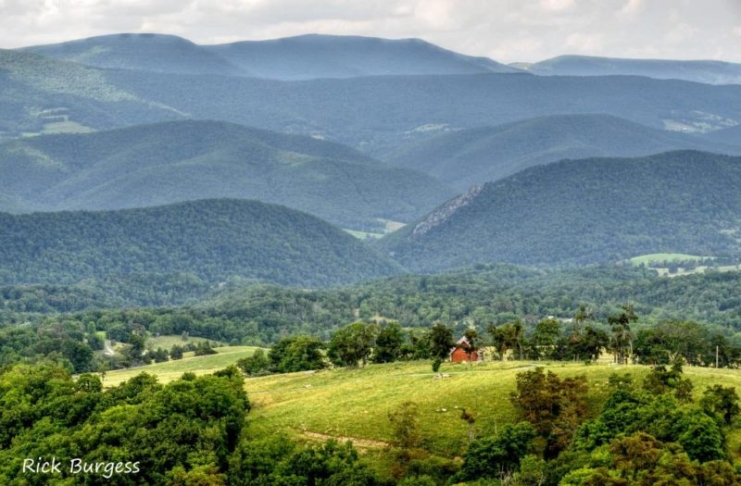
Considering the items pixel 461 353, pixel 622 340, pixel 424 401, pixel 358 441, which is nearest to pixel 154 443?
pixel 358 441

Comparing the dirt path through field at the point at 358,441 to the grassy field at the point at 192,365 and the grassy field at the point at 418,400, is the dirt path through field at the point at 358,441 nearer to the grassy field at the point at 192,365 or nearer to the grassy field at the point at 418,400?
the grassy field at the point at 418,400

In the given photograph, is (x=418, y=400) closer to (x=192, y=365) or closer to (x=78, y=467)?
(x=78, y=467)

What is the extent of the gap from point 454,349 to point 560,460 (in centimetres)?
4242

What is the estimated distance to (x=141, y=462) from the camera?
10144cm

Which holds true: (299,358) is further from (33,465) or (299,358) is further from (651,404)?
(651,404)

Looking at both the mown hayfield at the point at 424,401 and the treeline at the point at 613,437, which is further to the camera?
the mown hayfield at the point at 424,401

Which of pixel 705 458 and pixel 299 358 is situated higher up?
pixel 705 458

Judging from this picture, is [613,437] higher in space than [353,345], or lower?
higher

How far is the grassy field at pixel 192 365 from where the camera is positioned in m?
166

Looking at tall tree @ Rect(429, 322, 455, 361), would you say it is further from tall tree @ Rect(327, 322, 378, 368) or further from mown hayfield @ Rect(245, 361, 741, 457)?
mown hayfield @ Rect(245, 361, 741, 457)

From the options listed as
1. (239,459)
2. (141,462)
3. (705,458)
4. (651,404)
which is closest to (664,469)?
(705,458)

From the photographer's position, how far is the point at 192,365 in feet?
589

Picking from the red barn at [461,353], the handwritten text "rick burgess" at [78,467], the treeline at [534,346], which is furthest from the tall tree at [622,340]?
the handwritten text "rick burgess" at [78,467]

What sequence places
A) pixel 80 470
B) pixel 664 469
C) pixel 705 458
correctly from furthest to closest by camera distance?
pixel 80 470, pixel 705 458, pixel 664 469
